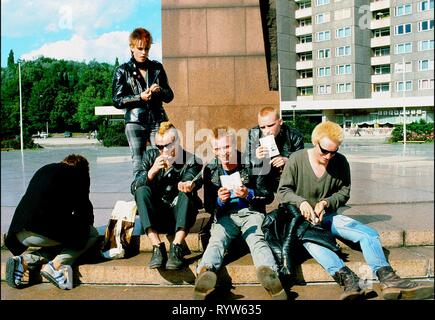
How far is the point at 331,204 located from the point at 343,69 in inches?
2540

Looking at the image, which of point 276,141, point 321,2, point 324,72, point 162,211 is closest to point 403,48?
point 324,72

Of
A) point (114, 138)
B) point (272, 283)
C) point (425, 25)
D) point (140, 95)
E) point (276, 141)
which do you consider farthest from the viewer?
point (425, 25)

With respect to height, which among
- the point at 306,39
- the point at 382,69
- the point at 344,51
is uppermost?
the point at 306,39

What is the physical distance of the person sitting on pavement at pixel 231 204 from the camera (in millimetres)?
3734

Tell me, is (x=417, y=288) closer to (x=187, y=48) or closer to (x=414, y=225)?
(x=414, y=225)

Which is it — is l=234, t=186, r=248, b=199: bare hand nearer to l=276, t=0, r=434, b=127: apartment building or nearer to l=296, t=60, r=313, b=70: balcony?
l=276, t=0, r=434, b=127: apartment building

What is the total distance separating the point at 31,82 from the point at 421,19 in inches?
2174

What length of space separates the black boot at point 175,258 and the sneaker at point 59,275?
0.89 m

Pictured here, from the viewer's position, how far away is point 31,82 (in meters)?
67.9

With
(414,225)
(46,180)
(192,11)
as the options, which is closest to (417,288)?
(414,225)

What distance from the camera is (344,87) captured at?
64.8m

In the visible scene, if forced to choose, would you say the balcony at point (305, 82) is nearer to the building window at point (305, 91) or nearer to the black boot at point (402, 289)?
the building window at point (305, 91)

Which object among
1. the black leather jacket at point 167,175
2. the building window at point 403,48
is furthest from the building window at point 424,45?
the black leather jacket at point 167,175

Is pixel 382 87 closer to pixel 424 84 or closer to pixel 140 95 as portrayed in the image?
pixel 424 84
